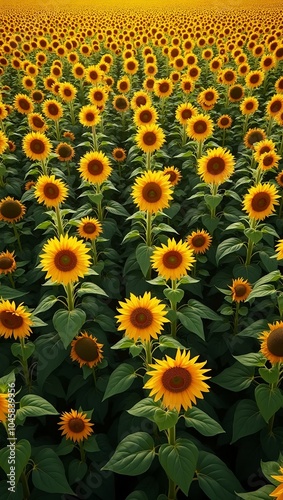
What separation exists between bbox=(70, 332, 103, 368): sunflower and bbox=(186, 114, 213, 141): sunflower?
3.95 meters

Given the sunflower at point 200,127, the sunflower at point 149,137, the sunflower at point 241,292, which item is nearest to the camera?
the sunflower at point 241,292

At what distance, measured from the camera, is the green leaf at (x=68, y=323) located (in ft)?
10.5

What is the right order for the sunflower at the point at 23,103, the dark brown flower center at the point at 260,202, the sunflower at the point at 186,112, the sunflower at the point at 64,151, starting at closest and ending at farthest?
1. the dark brown flower center at the point at 260,202
2. the sunflower at the point at 64,151
3. the sunflower at the point at 186,112
4. the sunflower at the point at 23,103

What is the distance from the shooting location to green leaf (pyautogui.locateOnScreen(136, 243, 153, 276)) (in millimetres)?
4161

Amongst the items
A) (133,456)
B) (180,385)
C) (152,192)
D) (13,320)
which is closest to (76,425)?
(133,456)

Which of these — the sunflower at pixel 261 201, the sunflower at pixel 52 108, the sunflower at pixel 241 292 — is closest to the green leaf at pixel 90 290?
the sunflower at pixel 241 292

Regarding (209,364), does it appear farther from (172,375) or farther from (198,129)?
(198,129)

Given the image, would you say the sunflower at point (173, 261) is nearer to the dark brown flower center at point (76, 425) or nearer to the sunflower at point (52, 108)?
the dark brown flower center at point (76, 425)

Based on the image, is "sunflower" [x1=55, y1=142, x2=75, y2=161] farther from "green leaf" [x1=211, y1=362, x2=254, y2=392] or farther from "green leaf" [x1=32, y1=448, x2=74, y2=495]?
"green leaf" [x1=32, y1=448, x2=74, y2=495]

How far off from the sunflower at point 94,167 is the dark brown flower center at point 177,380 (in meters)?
3.43

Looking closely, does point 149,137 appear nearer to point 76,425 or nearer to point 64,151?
point 64,151

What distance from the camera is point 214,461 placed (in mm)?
2490

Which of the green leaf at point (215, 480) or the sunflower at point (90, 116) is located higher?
the sunflower at point (90, 116)

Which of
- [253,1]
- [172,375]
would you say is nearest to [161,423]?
[172,375]
